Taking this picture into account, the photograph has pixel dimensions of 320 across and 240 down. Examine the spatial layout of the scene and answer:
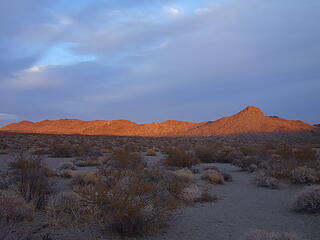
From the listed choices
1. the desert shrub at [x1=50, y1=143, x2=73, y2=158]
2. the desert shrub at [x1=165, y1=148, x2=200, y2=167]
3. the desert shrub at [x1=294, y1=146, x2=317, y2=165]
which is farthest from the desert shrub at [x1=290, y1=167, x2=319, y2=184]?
the desert shrub at [x1=50, y1=143, x2=73, y2=158]

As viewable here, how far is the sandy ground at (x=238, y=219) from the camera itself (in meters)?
5.84

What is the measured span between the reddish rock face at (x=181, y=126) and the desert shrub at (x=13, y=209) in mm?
86865

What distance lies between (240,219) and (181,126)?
116 m

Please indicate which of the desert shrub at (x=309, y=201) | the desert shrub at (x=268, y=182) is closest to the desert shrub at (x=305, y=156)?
the desert shrub at (x=268, y=182)

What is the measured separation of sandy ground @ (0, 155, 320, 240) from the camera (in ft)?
19.2

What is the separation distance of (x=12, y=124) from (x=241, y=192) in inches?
7015

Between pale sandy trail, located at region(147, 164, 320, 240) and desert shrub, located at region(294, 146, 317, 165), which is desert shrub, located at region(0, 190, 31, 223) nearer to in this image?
pale sandy trail, located at region(147, 164, 320, 240)

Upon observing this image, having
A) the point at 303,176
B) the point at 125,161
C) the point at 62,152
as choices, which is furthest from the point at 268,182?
the point at 62,152

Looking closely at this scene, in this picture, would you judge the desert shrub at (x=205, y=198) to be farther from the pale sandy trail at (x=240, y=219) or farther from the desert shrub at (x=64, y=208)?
the desert shrub at (x=64, y=208)

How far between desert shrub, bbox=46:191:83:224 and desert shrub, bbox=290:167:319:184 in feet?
31.4

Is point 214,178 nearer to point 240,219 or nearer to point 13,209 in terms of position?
point 240,219

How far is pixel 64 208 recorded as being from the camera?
264 inches

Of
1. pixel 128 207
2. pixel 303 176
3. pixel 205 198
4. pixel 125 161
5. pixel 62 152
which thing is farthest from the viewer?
pixel 62 152

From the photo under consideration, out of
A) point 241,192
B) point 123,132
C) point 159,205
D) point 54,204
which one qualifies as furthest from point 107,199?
point 123,132
